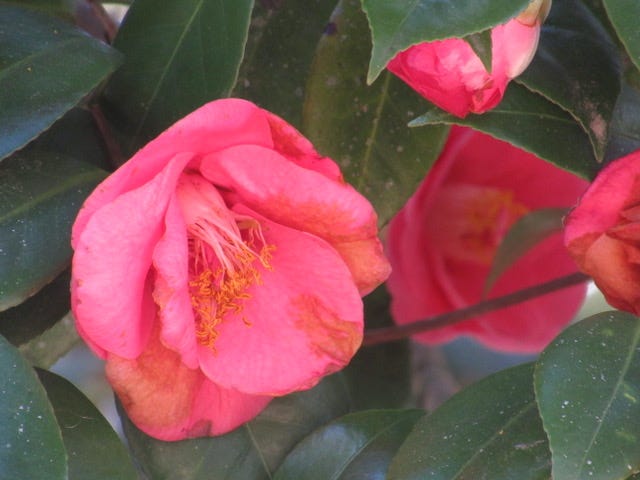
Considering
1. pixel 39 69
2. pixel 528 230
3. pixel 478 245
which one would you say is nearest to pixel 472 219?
pixel 478 245

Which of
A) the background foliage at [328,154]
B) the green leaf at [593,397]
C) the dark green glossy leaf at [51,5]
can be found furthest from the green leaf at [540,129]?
the dark green glossy leaf at [51,5]

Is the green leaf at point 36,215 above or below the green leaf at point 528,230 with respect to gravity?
above

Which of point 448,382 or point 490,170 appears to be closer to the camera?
point 490,170

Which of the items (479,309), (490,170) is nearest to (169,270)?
(479,309)

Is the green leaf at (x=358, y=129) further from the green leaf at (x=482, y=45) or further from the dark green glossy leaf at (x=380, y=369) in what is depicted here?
the dark green glossy leaf at (x=380, y=369)

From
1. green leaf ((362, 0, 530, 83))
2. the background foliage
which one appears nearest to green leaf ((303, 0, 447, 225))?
the background foliage

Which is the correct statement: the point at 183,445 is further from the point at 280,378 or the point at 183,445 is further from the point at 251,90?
the point at 251,90

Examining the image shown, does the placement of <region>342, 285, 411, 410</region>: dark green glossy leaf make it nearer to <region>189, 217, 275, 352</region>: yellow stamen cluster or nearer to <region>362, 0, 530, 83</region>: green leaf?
<region>189, 217, 275, 352</region>: yellow stamen cluster
